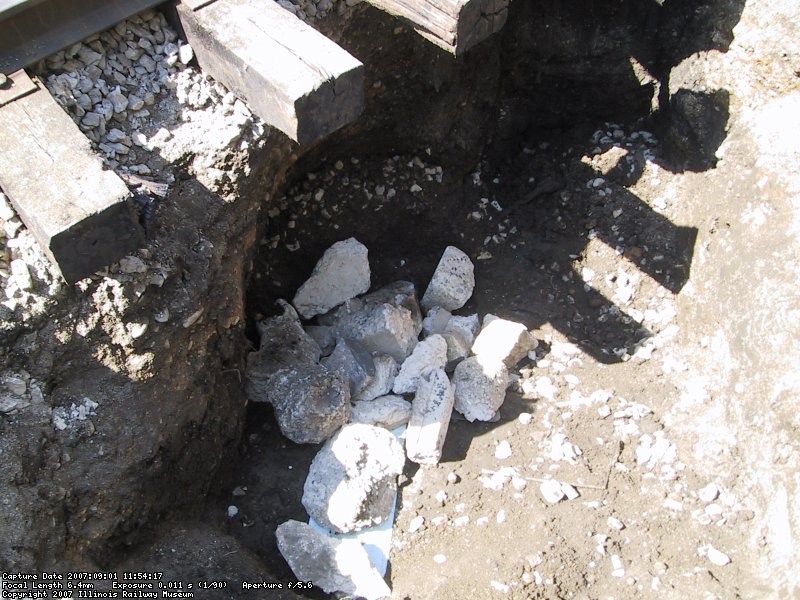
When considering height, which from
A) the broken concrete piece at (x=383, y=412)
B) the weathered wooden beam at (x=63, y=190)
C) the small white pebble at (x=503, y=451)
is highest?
the weathered wooden beam at (x=63, y=190)

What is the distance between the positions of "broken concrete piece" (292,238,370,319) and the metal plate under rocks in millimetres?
1848

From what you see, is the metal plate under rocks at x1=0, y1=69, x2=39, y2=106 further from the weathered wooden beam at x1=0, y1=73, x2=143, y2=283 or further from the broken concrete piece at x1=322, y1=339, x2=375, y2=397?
the broken concrete piece at x1=322, y1=339, x2=375, y2=397

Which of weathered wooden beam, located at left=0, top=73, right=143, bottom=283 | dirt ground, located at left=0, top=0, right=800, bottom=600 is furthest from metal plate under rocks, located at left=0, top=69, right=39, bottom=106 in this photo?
dirt ground, located at left=0, top=0, right=800, bottom=600

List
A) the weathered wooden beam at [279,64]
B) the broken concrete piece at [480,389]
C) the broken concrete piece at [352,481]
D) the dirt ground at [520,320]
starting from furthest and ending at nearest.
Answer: the broken concrete piece at [480,389], the broken concrete piece at [352,481], the dirt ground at [520,320], the weathered wooden beam at [279,64]

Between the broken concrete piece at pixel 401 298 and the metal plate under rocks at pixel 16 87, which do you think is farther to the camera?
the broken concrete piece at pixel 401 298

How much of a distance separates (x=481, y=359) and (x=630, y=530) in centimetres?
115

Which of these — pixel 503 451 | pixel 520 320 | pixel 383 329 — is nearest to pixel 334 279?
pixel 383 329

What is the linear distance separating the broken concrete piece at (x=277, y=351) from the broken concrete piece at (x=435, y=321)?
0.69 metres

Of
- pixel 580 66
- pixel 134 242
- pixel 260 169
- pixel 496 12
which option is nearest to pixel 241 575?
pixel 134 242

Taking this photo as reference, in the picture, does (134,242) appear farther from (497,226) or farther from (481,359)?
(497,226)

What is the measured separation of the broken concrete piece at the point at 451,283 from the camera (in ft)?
13.7

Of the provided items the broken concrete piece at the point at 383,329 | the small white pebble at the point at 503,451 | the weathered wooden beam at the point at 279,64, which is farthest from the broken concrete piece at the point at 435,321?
the weathered wooden beam at the point at 279,64

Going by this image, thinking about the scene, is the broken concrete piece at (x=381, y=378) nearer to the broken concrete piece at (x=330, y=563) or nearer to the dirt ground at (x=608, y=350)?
the dirt ground at (x=608, y=350)

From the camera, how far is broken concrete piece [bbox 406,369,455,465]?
3.50 meters
